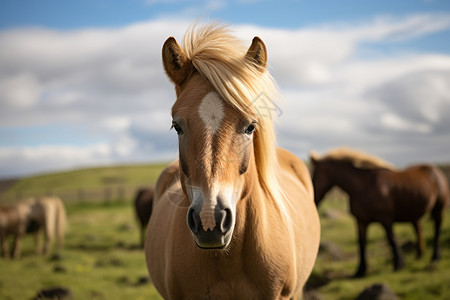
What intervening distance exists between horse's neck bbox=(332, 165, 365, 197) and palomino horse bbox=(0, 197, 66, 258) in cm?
1062

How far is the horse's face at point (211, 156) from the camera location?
5.70 feet

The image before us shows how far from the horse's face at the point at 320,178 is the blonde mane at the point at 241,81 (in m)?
5.28

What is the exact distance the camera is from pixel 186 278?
228cm

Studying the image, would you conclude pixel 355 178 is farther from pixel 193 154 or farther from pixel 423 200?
pixel 193 154

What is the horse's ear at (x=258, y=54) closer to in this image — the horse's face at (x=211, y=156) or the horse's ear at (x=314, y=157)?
the horse's face at (x=211, y=156)

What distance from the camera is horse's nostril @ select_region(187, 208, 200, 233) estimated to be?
1.73 meters

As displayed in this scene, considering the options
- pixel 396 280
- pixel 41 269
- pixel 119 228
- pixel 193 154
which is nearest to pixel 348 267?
pixel 396 280

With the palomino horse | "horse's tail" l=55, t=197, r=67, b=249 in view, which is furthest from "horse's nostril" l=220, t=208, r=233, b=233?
"horse's tail" l=55, t=197, r=67, b=249

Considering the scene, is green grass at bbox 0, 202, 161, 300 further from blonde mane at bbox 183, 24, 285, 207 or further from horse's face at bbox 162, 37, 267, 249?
horse's face at bbox 162, 37, 267, 249

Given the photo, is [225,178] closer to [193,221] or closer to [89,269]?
[193,221]

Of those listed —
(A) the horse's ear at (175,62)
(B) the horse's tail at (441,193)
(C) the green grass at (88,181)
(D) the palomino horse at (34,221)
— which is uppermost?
(A) the horse's ear at (175,62)

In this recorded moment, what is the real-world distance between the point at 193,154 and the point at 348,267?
24.0ft

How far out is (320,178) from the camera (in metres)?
7.57

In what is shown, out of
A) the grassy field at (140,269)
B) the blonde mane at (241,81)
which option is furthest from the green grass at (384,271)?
the blonde mane at (241,81)
